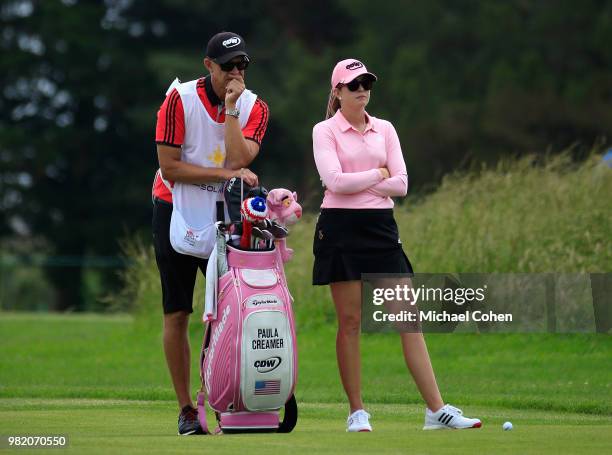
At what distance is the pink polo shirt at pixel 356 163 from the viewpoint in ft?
27.0

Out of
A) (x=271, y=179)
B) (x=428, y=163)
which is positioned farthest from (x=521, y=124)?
(x=271, y=179)

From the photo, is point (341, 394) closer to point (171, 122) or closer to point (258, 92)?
point (171, 122)

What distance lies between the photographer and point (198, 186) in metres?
8.45

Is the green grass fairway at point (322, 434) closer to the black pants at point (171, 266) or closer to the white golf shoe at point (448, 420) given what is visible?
the white golf shoe at point (448, 420)

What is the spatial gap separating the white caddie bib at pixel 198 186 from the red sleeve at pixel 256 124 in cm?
3

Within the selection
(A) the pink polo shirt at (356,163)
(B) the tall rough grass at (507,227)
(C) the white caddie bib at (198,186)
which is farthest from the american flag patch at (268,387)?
(B) the tall rough grass at (507,227)

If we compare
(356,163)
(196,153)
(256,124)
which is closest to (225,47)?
(256,124)

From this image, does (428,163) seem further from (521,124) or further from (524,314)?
(524,314)

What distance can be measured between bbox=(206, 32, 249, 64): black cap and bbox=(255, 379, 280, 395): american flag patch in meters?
1.78

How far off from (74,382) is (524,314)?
13.4ft

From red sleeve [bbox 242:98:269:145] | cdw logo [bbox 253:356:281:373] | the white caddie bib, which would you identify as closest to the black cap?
the white caddie bib

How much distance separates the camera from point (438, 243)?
16.2 metres

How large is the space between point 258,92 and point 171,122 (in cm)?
3460

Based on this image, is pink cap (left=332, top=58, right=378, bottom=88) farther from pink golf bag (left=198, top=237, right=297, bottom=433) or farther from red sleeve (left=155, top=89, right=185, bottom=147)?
pink golf bag (left=198, top=237, right=297, bottom=433)
